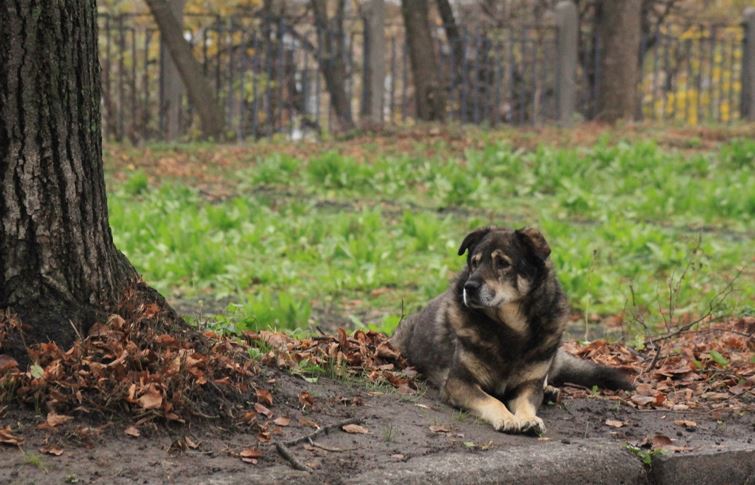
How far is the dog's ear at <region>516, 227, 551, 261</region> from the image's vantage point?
6.04m

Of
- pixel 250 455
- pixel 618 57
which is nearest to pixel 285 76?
pixel 618 57

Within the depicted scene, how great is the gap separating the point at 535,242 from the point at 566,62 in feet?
57.0

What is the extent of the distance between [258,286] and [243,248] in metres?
1.37

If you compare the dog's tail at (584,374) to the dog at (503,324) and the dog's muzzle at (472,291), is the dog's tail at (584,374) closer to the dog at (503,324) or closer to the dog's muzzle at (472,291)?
the dog at (503,324)

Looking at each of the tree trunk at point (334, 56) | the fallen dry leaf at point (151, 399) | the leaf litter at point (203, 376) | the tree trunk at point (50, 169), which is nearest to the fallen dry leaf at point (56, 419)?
the leaf litter at point (203, 376)

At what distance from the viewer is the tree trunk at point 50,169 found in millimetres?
4961

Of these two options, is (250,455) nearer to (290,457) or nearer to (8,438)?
(290,457)

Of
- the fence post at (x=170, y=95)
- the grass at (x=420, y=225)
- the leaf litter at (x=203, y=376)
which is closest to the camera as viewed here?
the leaf litter at (x=203, y=376)

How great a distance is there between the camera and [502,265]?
5973 mm

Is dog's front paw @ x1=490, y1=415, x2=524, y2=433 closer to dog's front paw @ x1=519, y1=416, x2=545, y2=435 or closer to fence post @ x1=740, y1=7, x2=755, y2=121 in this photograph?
dog's front paw @ x1=519, y1=416, x2=545, y2=435

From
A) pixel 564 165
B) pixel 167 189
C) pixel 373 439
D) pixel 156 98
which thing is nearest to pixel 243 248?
pixel 167 189

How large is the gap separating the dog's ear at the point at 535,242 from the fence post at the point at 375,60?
15.9 m

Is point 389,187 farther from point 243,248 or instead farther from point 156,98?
point 156,98

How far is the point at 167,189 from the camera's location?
1487 cm
